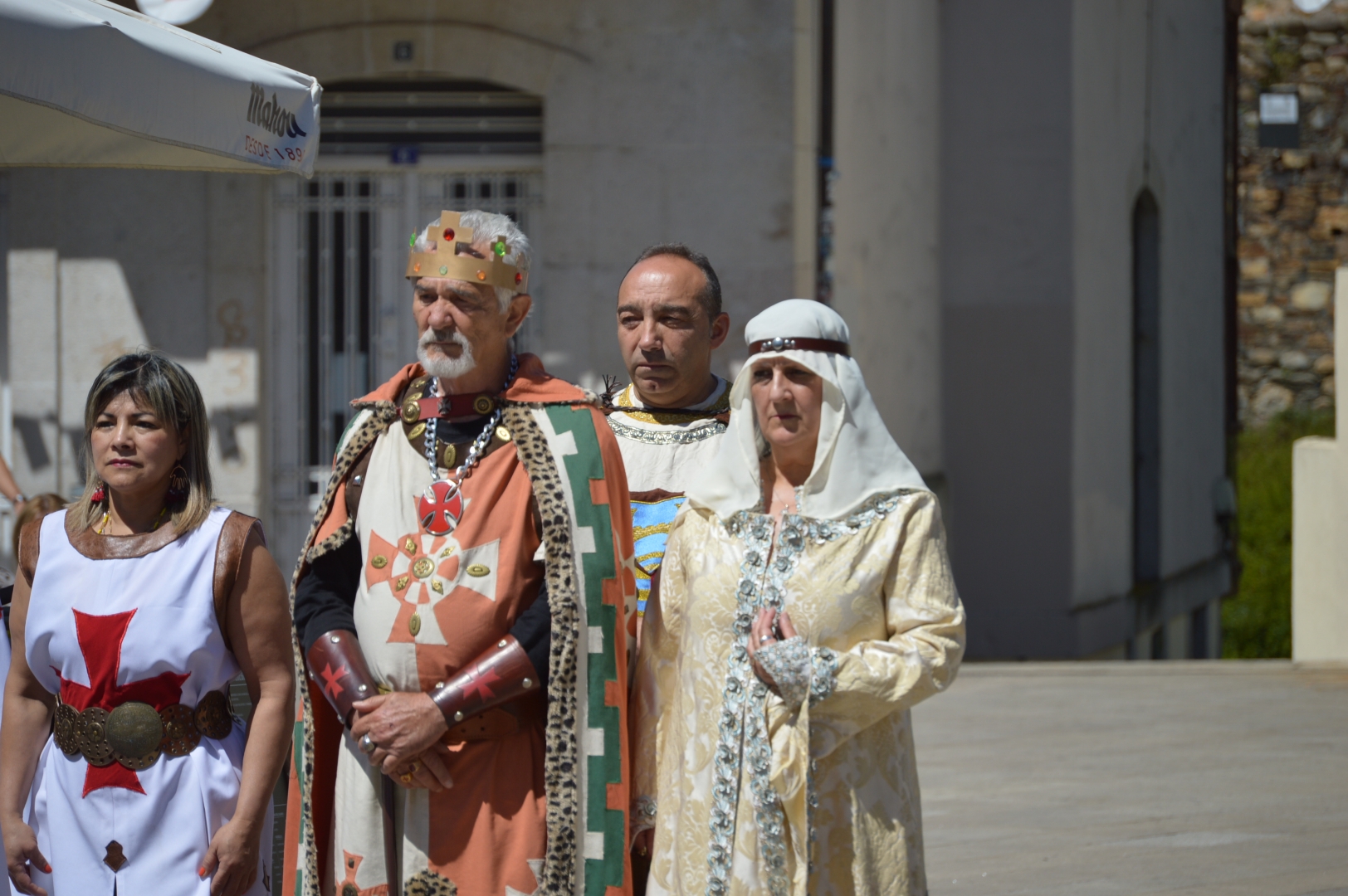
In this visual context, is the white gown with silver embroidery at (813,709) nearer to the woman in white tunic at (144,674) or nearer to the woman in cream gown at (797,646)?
the woman in cream gown at (797,646)

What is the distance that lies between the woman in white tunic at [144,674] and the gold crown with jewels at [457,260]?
0.54 metres

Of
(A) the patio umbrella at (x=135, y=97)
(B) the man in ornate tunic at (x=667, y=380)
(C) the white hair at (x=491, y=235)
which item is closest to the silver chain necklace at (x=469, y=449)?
(C) the white hair at (x=491, y=235)

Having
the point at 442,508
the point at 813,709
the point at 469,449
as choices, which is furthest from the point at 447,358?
the point at 813,709

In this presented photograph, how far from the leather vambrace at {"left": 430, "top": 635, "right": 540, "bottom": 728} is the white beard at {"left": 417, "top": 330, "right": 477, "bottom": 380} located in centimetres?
58

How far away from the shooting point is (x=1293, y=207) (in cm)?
2409

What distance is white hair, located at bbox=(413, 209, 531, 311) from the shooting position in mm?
3402

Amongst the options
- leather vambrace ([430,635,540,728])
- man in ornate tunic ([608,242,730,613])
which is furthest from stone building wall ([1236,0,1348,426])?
leather vambrace ([430,635,540,728])

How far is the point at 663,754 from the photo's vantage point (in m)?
3.33

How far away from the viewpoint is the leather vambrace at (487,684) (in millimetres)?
3154

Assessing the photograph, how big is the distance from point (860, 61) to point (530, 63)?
8.39 ft

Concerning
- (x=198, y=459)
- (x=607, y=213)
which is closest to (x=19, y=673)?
(x=198, y=459)

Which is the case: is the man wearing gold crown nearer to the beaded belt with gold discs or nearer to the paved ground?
the beaded belt with gold discs

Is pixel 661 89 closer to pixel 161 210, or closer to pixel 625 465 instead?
pixel 161 210

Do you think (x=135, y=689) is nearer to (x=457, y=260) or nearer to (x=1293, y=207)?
(x=457, y=260)
